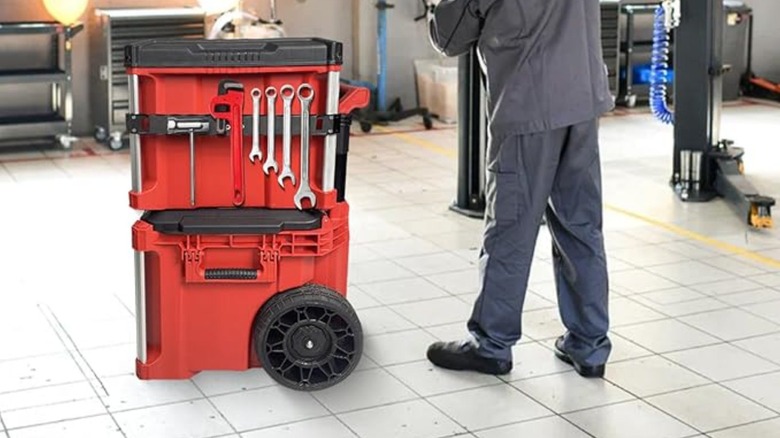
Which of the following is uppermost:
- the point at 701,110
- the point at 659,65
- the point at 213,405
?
the point at 659,65

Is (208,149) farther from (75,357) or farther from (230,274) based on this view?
(75,357)

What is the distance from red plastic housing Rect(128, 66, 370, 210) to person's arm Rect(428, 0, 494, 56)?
1.21ft

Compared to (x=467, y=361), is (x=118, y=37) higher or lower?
higher

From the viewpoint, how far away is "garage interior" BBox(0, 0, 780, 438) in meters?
3.79

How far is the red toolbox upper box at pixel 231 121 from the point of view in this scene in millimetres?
3836

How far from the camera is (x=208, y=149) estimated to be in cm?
395

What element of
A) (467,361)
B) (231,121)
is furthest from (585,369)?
(231,121)

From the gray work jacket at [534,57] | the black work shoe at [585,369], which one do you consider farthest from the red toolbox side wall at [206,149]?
the black work shoe at [585,369]

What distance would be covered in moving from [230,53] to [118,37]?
468 centimetres

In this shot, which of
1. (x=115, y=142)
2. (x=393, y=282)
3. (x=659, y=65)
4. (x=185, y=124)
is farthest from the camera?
(x=115, y=142)

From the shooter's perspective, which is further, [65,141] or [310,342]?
[65,141]

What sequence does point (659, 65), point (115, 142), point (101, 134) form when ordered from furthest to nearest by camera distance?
point (101, 134) < point (115, 142) < point (659, 65)

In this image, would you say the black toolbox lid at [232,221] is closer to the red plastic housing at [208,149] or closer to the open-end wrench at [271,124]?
the red plastic housing at [208,149]

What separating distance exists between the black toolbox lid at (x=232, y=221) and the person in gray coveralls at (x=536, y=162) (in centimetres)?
61
